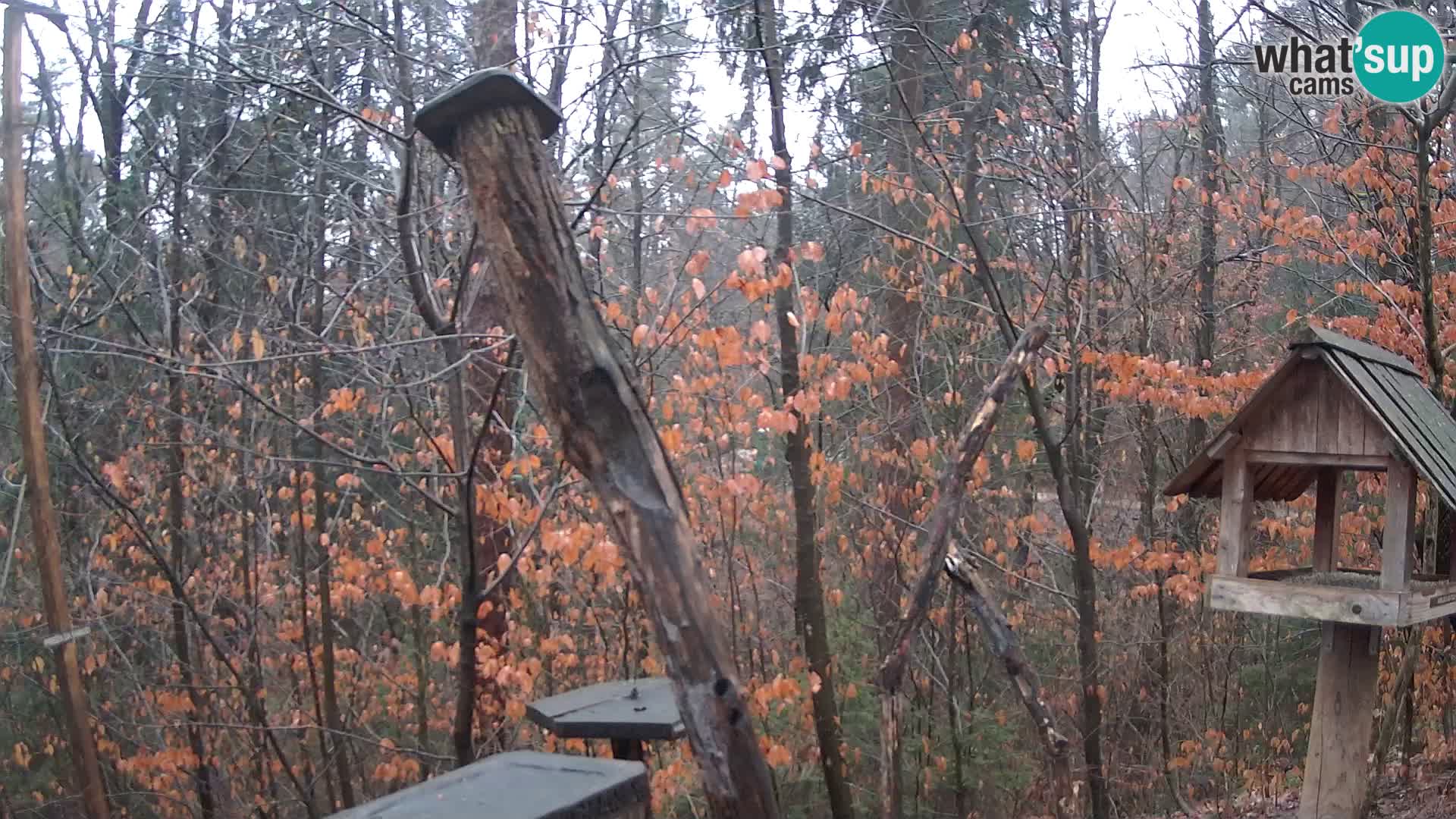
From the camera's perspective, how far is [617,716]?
4.13 metres

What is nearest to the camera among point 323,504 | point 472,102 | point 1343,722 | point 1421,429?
point 472,102

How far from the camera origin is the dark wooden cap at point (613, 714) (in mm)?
4027

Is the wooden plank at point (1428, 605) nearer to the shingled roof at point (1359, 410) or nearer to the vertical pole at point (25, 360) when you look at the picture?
the shingled roof at point (1359, 410)

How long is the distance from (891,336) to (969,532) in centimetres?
217

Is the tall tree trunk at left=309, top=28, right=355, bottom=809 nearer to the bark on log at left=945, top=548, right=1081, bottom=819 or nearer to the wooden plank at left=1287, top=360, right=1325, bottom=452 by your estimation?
the bark on log at left=945, top=548, right=1081, bottom=819

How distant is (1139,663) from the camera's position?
9.43 m

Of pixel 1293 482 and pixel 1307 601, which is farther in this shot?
pixel 1293 482

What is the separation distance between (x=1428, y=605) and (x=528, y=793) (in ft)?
10.8

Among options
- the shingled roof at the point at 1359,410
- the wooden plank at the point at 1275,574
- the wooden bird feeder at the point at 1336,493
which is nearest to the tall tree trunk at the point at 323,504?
the shingled roof at the point at 1359,410

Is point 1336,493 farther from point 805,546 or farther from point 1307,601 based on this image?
point 805,546

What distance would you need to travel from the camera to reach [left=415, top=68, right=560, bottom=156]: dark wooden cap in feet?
9.75

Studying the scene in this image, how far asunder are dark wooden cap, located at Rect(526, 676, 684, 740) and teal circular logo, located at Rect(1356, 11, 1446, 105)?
16.2ft

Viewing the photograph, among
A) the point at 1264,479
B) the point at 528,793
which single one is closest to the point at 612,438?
the point at 528,793

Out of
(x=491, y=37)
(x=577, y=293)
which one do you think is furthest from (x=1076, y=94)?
(x=577, y=293)
